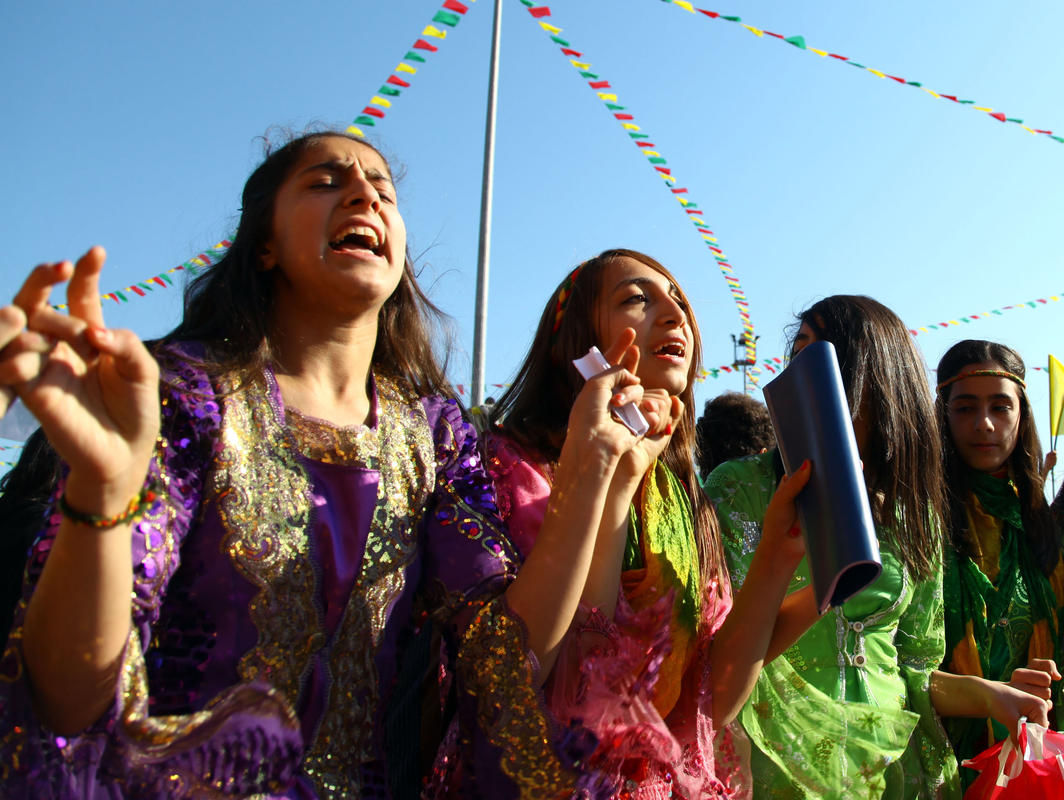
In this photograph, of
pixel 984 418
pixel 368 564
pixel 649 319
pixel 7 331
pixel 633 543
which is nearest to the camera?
pixel 7 331

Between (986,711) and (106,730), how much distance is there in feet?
6.45

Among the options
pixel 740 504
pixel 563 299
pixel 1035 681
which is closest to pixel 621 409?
pixel 563 299

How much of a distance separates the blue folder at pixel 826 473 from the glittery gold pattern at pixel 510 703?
0.45 m

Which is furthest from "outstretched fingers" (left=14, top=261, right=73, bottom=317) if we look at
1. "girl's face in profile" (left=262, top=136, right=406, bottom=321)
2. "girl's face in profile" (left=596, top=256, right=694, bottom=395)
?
"girl's face in profile" (left=596, top=256, right=694, bottom=395)

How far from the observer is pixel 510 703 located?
1390 mm

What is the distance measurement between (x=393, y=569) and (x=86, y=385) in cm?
59

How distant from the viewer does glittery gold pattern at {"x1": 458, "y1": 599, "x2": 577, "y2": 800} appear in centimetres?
135

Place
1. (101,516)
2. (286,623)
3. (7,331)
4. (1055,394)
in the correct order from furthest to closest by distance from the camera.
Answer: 1. (1055,394)
2. (286,623)
3. (101,516)
4. (7,331)

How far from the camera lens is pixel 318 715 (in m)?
1.31

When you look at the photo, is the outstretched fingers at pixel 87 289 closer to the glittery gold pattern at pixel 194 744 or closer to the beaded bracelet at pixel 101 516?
the beaded bracelet at pixel 101 516

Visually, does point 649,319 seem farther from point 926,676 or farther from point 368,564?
point 926,676

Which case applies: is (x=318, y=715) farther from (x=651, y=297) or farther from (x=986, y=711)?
(x=986, y=711)

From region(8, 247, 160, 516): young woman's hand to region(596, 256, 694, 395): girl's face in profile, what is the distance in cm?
114

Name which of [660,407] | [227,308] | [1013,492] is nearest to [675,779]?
[660,407]
